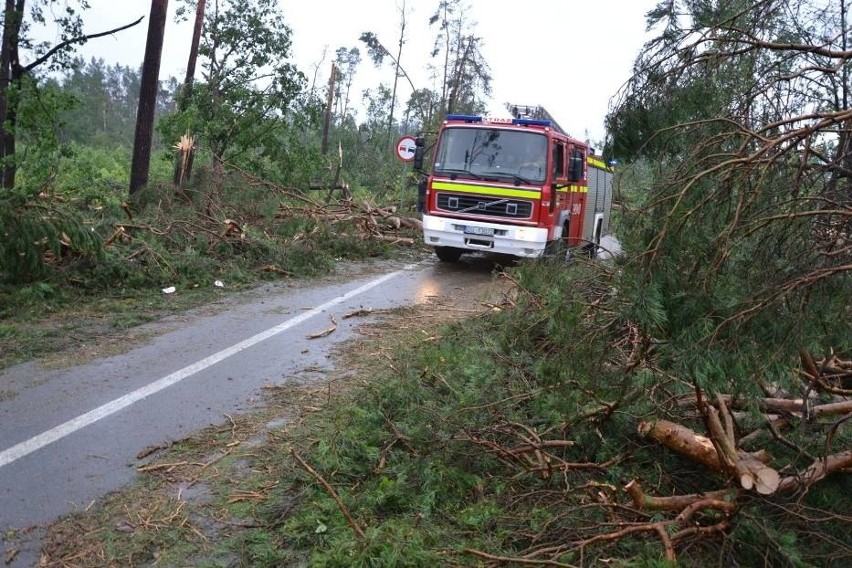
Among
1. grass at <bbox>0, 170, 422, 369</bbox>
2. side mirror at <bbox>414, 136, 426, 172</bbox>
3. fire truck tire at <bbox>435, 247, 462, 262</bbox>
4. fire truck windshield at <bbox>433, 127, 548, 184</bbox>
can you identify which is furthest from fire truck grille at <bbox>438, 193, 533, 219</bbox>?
grass at <bbox>0, 170, 422, 369</bbox>

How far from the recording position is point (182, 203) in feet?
45.1

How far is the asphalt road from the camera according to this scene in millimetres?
4234

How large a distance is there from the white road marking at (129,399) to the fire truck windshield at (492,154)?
16.7 feet

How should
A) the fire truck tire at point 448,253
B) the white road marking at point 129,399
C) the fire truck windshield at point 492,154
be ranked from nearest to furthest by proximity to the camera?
1. the white road marking at point 129,399
2. the fire truck windshield at point 492,154
3. the fire truck tire at point 448,253

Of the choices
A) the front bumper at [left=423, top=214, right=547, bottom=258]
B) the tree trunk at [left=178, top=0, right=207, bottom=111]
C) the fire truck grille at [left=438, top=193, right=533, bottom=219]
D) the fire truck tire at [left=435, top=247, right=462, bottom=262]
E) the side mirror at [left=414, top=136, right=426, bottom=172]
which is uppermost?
the tree trunk at [left=178, top=0, right=207, bottom=111]

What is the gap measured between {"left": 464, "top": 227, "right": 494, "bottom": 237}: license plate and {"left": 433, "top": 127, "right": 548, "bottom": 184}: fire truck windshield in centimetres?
91

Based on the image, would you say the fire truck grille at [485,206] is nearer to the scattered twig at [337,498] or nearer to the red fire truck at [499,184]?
the red fire truck at [499,184]

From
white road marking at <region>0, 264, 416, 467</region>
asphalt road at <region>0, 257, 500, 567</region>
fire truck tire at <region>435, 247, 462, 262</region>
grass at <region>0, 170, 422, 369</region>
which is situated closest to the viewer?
asphalt road at <region>0, 257, 500, 567</region>

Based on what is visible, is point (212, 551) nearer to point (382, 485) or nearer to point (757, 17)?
point (382, 485)

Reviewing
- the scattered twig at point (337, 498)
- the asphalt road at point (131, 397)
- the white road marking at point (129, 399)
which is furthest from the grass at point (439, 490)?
the white road marking at point (129, 399)

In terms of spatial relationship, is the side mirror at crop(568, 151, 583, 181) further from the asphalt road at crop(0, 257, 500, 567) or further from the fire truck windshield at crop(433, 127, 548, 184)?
the asphalt road at crop(0, 257, 500, 567)

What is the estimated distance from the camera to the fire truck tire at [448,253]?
1490 cm

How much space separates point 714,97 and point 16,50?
13090 mm

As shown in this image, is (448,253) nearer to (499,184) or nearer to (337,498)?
(499,184)
